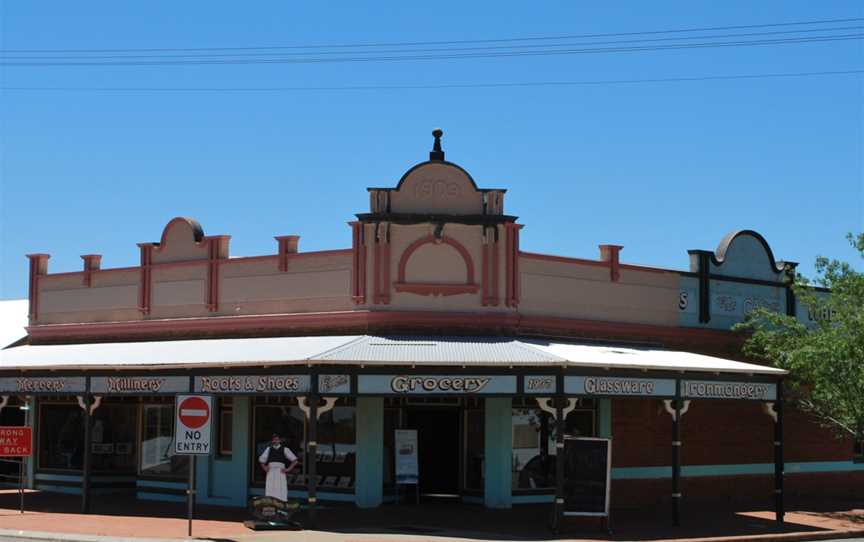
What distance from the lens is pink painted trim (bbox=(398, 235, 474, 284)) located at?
2444 centimetres

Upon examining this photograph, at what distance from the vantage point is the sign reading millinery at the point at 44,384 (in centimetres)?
2503

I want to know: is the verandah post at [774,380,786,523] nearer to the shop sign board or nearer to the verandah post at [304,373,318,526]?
the verandah post at [304,373,318,526]

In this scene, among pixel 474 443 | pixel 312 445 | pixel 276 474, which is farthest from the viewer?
pixel 474 443

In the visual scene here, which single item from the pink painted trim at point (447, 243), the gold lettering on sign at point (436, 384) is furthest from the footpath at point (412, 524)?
the pink painted trim at point (447, 243)

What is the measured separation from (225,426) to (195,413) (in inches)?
240

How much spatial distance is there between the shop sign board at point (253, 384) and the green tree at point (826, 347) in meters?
11.3

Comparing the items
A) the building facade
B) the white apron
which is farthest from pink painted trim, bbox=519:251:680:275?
the white apron

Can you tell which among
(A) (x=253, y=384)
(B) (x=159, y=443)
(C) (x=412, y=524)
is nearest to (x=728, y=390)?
(C) (x=412, y=524)

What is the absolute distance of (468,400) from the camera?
989 inches

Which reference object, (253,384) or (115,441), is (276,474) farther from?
(115,441)

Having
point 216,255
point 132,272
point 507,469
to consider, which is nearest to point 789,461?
point 507,469

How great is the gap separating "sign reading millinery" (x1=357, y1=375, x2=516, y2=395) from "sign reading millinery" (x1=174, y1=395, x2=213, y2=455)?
2.71m

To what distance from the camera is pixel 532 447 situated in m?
25.0

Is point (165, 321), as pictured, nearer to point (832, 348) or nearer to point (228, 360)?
point (228, 360)
